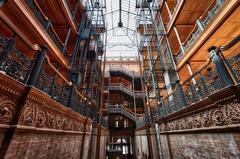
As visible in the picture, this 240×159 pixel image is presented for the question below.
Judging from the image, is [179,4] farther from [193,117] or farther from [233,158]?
[233,158]

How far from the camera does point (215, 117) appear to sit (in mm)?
3188

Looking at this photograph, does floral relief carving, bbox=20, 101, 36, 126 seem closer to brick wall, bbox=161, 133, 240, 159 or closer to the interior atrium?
the interior atrium

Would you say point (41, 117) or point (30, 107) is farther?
point (41, 117)

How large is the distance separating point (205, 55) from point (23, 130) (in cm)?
1071

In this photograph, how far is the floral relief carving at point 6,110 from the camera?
2049 millimetres

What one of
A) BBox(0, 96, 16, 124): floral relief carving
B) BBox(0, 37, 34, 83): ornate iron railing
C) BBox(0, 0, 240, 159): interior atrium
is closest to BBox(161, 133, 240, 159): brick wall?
BBox(0, 0, 240, 159): interior atrium

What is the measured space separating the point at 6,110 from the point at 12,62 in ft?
3.08

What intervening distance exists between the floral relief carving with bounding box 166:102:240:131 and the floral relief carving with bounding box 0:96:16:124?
14.1 ft

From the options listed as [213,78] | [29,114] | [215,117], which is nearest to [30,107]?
[29,114]

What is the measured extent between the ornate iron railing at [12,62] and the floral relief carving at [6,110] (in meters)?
0.52

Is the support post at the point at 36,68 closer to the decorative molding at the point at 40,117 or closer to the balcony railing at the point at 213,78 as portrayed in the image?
the decorative molding at the point at 40,117

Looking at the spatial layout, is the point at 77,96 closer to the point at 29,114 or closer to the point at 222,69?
the point at 29,114

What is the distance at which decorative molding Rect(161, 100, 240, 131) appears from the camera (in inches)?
105

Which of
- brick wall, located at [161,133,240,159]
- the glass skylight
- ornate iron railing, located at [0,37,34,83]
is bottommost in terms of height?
brick wall, located at [161,133,240,159]
